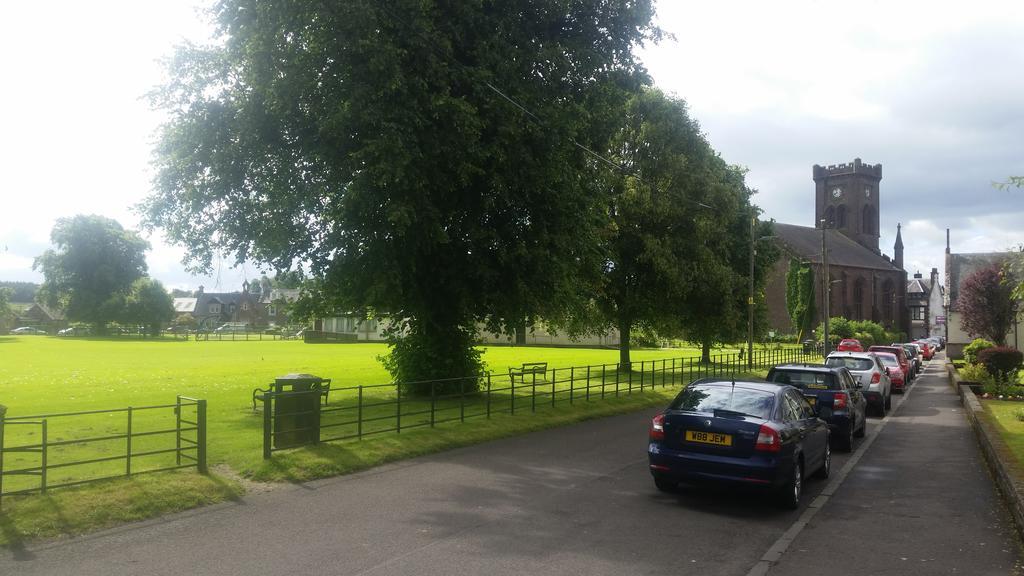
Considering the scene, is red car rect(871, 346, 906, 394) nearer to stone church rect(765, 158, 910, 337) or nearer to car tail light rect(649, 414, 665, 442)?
car tail light rect(649, 414, 665, 442)

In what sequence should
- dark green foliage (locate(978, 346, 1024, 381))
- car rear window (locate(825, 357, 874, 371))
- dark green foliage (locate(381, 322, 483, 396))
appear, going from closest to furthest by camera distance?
dark green foliage (locate(381, 322, 483, 396))
car rear window (locate(825, 357, 874, 371))
dark green foliage (locate(978, 346, 1024, 381))

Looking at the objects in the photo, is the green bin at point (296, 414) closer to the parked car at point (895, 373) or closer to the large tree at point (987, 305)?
the parked car at point (895, 373)

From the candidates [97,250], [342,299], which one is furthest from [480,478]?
[97,250]

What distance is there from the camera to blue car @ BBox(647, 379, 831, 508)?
8.58 m

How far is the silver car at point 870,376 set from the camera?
20.5 meters

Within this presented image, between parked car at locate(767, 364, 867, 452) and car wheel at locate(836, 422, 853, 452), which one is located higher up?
parked car at locate(767, 364, 867, 452)

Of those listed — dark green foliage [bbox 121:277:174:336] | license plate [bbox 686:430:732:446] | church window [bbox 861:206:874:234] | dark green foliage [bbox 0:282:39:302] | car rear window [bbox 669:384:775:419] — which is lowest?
license plate [bbox 686:430:732:446]

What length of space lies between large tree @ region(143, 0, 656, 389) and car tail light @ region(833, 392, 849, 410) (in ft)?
24.0

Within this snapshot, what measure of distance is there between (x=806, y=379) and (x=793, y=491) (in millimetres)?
6184

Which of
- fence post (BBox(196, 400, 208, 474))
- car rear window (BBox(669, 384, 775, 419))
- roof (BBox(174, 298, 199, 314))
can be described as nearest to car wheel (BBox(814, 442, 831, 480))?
car rear window (BBox(669, 384, 775, 419))

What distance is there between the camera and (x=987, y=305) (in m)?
43.1

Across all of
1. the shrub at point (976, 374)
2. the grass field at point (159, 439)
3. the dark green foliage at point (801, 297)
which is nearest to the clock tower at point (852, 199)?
the dark green foliage at point (801, 297)

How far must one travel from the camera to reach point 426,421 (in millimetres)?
15109

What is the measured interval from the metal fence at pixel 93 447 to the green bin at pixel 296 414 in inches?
48.6
